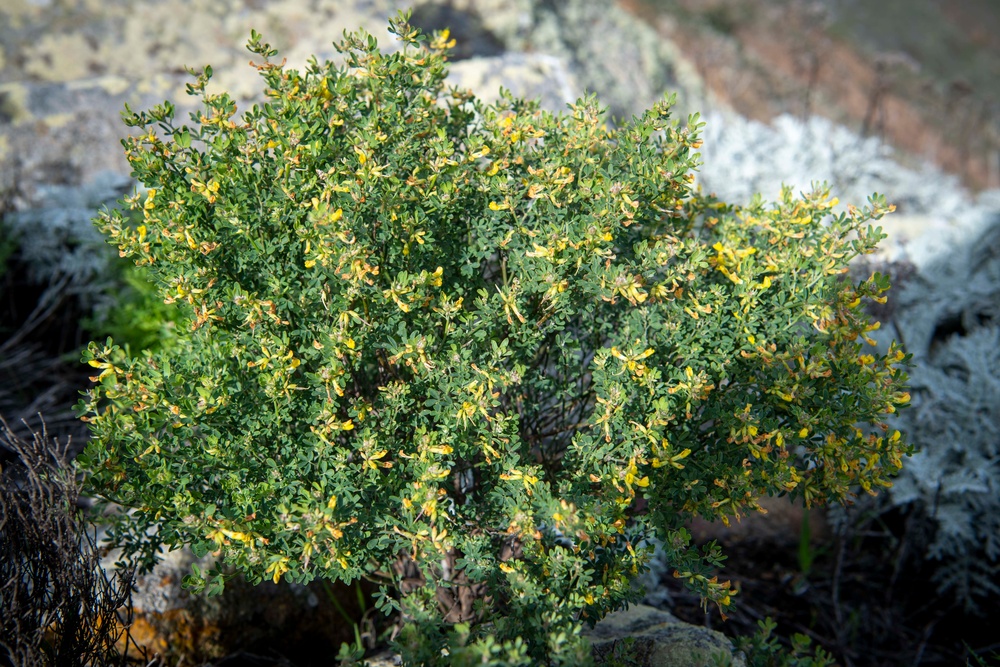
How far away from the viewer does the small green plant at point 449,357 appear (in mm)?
2100

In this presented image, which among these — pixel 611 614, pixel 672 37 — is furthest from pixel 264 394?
pixel 672 37

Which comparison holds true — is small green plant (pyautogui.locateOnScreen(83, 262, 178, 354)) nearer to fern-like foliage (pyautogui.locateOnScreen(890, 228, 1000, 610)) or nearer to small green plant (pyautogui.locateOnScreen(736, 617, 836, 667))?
small green plant (pyautogui.locateOnScreen(736, 617, 836, 667))

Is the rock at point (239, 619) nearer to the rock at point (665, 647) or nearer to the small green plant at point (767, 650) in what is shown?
the rock at point (665, 647)

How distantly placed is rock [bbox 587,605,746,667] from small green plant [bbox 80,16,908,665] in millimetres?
149

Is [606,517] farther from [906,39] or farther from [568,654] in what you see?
[906,39]

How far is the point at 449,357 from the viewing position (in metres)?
2.19

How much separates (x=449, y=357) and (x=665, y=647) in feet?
3.70

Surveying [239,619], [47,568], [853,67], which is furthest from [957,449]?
[853,67]

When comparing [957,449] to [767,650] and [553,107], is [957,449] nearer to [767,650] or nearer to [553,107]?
[767,650]

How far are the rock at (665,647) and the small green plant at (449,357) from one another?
0.15 m

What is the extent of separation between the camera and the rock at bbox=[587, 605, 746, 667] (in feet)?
7.45

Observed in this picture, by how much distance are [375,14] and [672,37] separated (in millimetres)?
3995

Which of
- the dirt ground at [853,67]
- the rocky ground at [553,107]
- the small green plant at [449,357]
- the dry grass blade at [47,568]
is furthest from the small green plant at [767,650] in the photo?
the dirt ground at [853,67]

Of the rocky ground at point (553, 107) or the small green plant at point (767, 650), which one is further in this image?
the rocky ground at point (553, 107)
